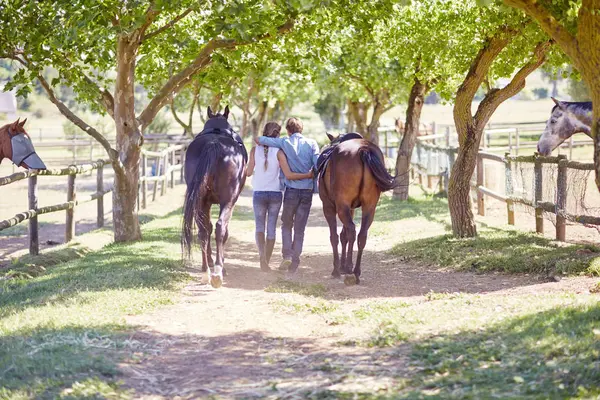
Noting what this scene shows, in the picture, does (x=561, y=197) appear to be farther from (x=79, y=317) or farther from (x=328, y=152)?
(x=79, y=317)

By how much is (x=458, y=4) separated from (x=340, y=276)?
4813mm

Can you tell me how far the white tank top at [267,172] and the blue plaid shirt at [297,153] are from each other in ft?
0.47

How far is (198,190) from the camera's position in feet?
29.5

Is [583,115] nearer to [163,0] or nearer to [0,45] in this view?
[163,0]

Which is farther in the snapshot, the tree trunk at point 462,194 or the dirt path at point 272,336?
the tree trunk at point 462,194

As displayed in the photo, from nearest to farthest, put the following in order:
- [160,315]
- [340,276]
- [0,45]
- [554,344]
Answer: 1. [554,344]
2. [160,315]
3. [340,276]
4. [0,45]

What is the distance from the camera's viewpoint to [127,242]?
1234cm

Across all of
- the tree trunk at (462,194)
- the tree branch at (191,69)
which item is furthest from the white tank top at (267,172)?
the tree trunk at (462,194)

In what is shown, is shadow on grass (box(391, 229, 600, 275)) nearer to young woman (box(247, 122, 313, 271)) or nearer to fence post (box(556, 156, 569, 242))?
fence post (box(556, 156, 569, 242))

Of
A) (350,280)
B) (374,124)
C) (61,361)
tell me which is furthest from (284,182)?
(374,124)

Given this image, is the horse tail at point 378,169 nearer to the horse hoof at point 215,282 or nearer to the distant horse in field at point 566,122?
the horse hoof at point 215,282

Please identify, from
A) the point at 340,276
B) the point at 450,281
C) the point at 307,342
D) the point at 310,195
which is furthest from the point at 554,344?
the point at 310,195

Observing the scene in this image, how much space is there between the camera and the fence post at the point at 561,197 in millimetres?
11117

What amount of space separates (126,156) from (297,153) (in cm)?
348
